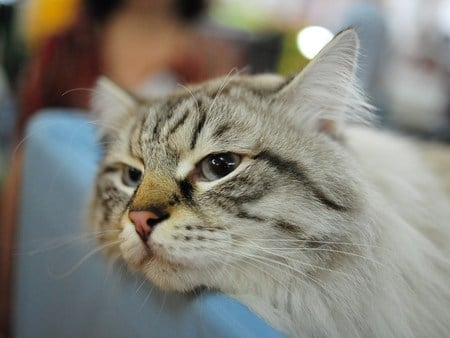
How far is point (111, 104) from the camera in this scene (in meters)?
1.04

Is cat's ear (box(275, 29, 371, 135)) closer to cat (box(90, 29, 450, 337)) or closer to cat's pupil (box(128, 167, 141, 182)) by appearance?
cat (box(90, 29, 450, 337))

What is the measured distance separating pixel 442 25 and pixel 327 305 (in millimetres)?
2498

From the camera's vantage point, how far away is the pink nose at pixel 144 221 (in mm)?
704

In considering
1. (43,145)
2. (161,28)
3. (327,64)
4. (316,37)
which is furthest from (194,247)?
(161,28)

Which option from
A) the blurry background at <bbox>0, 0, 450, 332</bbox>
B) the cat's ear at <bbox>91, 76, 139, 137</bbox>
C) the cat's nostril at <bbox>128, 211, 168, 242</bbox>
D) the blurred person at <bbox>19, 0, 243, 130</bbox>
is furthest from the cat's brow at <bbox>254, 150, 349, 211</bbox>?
the blurred person at <bbox>19, 0, 243, 130</bbox>

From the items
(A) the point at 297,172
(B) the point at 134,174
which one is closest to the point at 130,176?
(B) the point at 134,174

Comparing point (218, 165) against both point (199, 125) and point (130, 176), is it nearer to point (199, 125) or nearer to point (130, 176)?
point (199, 125)

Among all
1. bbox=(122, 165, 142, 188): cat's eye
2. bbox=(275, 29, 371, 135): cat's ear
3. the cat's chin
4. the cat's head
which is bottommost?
the cat's chin

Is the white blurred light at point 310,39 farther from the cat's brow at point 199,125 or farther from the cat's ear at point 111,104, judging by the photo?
the cat's brow at point 199,125

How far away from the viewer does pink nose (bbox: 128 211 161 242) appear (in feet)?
2.31

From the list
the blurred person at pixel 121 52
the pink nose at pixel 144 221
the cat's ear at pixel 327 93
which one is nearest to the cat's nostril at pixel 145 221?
the pink nose at pixel 144 221

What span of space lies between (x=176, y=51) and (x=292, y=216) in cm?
154

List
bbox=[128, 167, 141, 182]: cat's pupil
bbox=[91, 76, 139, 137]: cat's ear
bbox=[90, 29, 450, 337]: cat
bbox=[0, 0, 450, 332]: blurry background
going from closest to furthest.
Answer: bbox=[90, 29, 450, 337]: cat, bbox=[128, 167, 141, 182]: cat's pupil, bbox=[91, 76, 139, 137]: cat's ear, bbox=[0, 0, 450, 332]: blurry background

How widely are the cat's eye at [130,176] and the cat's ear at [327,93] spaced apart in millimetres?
292
